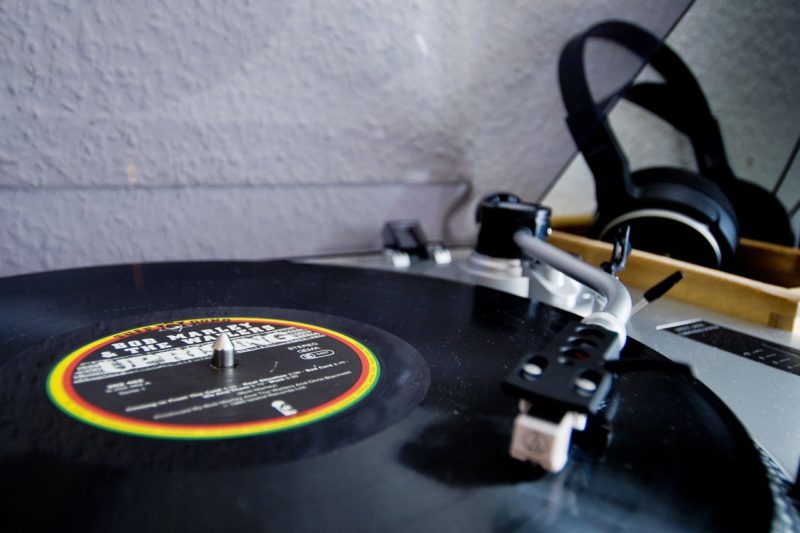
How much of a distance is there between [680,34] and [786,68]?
0.62 feet

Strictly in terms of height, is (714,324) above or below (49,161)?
below

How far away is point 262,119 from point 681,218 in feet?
2.15

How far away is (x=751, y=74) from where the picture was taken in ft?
3.55

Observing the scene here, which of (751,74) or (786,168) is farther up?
(751,74)

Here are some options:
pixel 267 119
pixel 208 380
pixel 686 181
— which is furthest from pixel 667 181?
pixel 208 380

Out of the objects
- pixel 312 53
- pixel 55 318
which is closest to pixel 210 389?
pixel 55 318

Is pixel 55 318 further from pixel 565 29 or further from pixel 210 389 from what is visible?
pixel 565 29

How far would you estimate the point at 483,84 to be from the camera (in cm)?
118

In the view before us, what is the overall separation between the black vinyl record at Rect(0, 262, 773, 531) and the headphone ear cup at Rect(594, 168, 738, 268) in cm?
36

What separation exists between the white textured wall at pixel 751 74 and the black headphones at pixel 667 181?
23 mm

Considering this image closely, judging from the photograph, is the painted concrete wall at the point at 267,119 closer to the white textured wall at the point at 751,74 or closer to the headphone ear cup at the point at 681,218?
the white textured wall at the point at 751,74

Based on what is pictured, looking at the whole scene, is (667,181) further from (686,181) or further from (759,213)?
(759,213)

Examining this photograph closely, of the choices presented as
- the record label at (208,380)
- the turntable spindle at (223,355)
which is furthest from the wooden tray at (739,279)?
the turntable spindle at (223,355)

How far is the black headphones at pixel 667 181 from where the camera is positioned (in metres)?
0.86
